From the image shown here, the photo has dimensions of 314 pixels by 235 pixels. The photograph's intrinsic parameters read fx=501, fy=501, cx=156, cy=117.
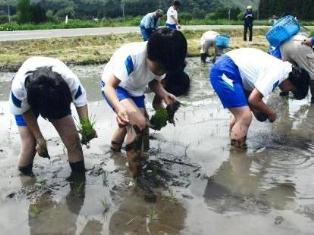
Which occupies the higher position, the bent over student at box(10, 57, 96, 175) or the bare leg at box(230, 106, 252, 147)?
the bent over student at box(10, 57, 96, 175)

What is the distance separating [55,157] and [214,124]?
2.44m

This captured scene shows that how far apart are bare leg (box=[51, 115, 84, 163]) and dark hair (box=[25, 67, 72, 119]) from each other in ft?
1.36

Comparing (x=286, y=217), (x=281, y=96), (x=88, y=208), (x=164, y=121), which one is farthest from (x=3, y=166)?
(x=281, y=96)

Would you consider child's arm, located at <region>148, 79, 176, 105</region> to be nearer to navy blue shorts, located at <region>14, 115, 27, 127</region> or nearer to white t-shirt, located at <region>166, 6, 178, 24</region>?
navy blue shorts, located at <region>14, 115, 27, 127</region>

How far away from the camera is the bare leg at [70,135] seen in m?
4.72

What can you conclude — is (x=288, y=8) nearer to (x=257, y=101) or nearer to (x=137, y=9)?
(x=137, y=9)

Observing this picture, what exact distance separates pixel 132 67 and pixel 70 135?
879mm

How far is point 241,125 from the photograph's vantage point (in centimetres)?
571

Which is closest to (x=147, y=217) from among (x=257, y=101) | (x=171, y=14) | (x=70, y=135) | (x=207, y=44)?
(x=70, y=135)

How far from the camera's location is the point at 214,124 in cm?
705

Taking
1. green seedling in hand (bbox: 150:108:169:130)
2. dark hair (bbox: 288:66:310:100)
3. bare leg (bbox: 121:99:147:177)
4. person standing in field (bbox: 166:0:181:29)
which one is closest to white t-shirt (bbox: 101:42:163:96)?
bare leg (bbox: 121:99:147:177)

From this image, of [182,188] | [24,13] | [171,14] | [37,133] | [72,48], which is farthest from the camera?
[24,13]

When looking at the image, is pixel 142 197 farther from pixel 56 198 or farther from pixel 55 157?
pixel 55 157

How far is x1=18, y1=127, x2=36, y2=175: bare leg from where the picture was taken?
5.00 metres
